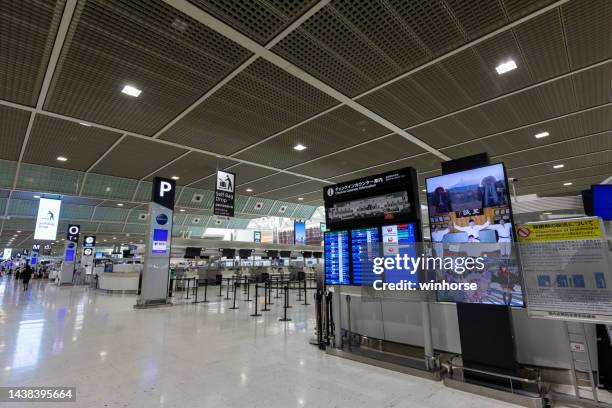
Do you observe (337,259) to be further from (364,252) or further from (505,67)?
(505,67)

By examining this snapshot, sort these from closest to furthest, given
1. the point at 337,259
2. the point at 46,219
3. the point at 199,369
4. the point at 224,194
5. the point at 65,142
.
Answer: the point at 199,369
the point at 337,259
the point at 65,142
the point at 224,194
the point at 46,219

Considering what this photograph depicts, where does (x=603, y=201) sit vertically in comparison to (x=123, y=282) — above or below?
above

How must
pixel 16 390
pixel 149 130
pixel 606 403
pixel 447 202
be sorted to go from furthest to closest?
1. pixel 149 130
2. pixel 447 202
3. pixel 16 390
4. pixel 606 403

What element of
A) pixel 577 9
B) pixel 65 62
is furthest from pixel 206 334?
pixel 577 9

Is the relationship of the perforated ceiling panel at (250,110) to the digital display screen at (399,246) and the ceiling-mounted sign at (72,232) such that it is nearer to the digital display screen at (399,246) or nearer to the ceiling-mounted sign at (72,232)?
the digital display screen at (399,246)

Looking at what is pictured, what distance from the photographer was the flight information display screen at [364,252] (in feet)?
13.8

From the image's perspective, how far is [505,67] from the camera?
4711 millimetres

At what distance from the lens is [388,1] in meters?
3.46

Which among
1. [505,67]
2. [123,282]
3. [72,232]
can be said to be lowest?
[123,282]

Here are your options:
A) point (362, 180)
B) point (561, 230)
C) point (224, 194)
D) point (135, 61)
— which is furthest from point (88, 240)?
point (561, 230)

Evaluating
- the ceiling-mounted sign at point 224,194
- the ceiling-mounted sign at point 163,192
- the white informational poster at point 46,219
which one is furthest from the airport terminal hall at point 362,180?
the white informational poster at point 46,219

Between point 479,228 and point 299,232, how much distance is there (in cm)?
1577

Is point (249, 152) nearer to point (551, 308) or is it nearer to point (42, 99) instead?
point (42, 99)

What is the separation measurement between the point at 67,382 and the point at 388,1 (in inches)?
224
